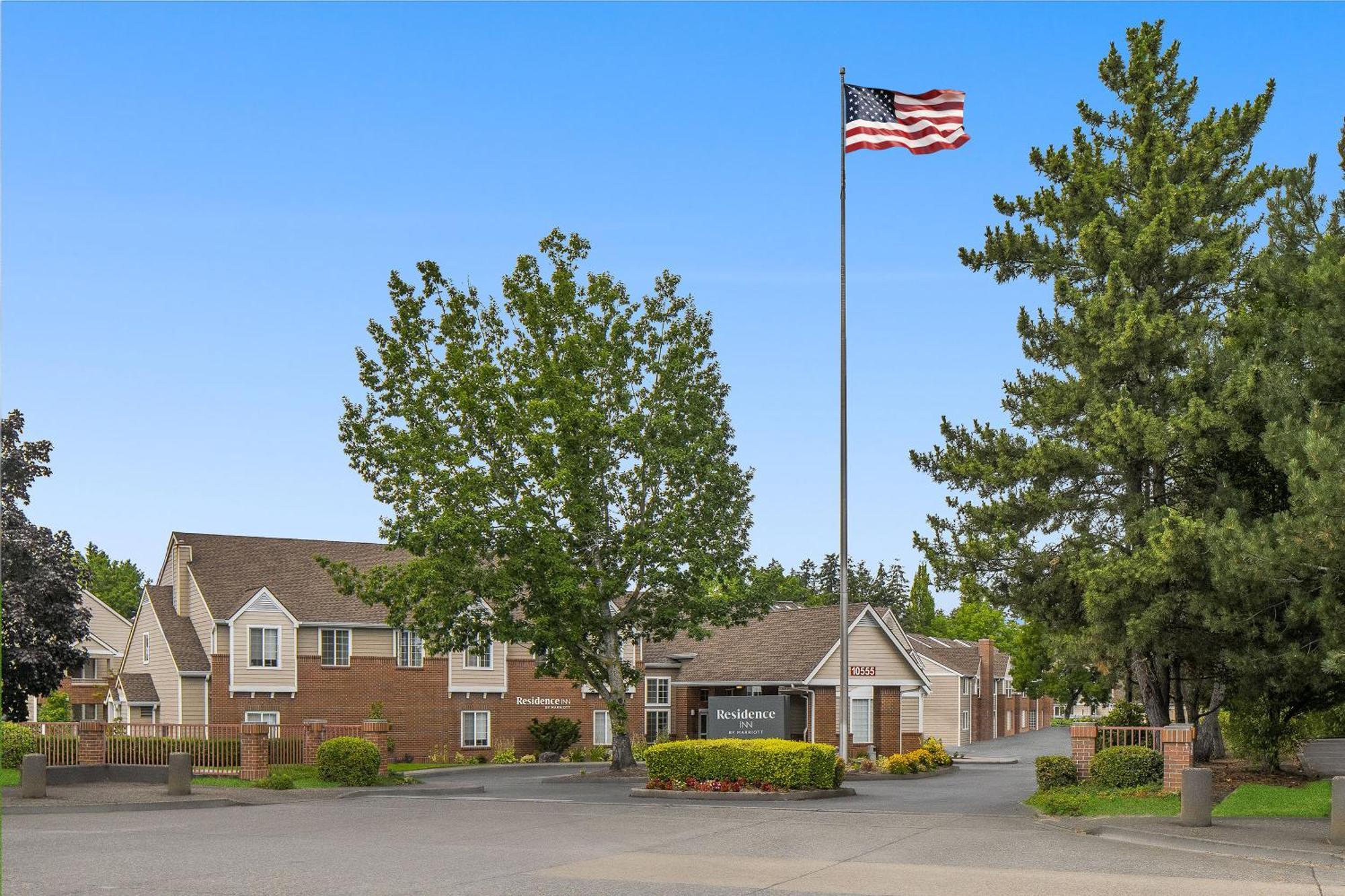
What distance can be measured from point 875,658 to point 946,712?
2352 centimetres

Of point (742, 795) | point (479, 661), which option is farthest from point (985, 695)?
point (742, 795)

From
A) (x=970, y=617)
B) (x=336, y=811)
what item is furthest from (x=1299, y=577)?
(x=970, y=617)

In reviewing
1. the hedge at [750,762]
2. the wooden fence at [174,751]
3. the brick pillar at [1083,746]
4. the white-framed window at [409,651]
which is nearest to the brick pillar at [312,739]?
the wooden fence at [174,751]

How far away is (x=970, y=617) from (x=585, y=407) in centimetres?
8203

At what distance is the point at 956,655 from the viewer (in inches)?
3150

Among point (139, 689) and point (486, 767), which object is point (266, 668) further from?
point (486, 767)

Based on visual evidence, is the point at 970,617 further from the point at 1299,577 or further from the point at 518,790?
the point at 1299,577

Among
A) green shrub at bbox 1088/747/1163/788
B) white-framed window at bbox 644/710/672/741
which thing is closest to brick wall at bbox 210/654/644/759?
white-framed window at bbox 644/710/672/741

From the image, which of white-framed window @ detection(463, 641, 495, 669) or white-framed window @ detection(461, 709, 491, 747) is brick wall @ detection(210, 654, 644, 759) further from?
white-framed window @ detection(463, 641, 495, 669)

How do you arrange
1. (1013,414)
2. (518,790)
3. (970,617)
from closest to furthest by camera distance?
(1013,414)
(518,790)
(970,617)

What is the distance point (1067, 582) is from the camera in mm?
28000

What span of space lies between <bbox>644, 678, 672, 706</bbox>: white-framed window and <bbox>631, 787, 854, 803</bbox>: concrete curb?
29.1 metres

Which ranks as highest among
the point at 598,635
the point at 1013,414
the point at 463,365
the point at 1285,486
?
the point at 463,365

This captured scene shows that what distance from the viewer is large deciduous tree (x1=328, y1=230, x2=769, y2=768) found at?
38.5 metres
